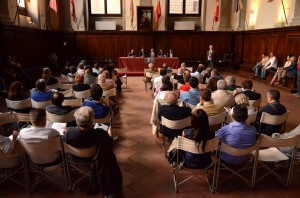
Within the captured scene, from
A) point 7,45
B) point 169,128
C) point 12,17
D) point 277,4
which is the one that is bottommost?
point 169,128

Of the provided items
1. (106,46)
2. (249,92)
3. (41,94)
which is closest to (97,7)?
(106,46)

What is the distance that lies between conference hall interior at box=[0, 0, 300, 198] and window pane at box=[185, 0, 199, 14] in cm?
6

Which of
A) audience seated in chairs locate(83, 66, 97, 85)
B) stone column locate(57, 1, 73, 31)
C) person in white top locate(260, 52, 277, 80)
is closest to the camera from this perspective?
audience seated in chairs locate(83, 66, 97, 85)

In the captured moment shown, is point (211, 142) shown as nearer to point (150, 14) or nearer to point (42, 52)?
point (42, 52)

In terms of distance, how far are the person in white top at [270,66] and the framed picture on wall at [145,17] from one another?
A: 23.7 feet

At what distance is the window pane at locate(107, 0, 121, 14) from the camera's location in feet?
52.0

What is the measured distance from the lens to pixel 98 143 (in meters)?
2.93

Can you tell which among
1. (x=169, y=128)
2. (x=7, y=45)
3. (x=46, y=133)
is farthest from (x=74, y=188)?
(x=7, y=45)

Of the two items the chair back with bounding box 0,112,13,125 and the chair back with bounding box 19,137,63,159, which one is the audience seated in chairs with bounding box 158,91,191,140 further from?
the chair back with bounding box 0,112,13,125

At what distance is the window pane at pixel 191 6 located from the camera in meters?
16.0

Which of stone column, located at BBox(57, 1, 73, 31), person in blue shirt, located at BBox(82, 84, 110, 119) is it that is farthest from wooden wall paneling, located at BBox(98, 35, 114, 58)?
person in blue shirt, located at BBox(82, 84, 110, 119)

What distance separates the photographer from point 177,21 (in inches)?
635

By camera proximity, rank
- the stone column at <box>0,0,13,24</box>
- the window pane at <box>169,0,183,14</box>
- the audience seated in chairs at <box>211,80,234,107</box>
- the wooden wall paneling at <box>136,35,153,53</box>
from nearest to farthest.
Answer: the audience seated in chairs at <box>211,80,234,107</box>
the stone column at <box>0,0,13,24</box>
the wooden wall paneling at <box>136,35,153,53</box>
the window pane at <box>169,0,183,14</box>

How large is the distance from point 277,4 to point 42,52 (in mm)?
11445
